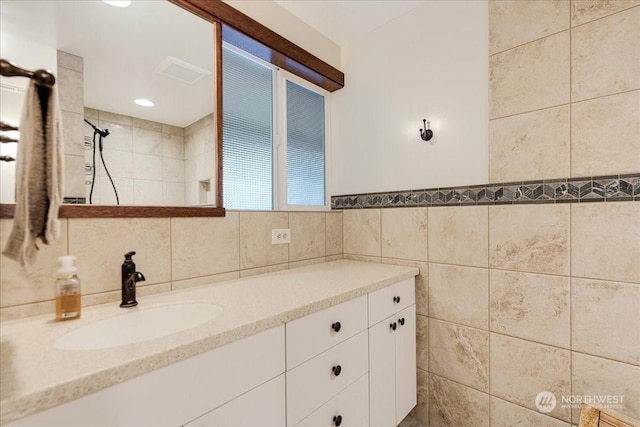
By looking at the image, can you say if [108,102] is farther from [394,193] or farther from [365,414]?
[365,414]

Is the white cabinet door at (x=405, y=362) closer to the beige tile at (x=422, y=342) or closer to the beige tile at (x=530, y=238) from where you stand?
the beige tile at (x=422, y=342)

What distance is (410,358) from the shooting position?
157cm

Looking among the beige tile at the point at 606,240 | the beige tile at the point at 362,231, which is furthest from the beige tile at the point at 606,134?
the beige tile at the point at 362,231

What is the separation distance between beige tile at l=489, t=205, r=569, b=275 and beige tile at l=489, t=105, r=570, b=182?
0.16m

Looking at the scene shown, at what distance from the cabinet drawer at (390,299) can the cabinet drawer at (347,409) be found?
267 mm

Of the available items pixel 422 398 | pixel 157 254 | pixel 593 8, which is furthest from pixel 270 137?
pixel 422 398

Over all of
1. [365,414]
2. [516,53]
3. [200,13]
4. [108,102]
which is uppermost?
[200,13]

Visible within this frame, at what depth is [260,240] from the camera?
155cm

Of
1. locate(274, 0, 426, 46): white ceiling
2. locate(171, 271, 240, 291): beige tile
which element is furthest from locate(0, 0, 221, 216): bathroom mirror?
locate(274, 0, 426, 46): white ceiling

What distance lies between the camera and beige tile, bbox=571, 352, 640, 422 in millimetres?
1086

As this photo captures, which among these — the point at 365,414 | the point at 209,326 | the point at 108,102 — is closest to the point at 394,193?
the point at 365,414

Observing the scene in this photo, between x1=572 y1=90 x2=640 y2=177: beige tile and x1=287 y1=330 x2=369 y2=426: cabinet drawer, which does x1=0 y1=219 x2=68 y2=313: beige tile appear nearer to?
x1=287 y1=330 x2=369 y2=426: cabinet drawer

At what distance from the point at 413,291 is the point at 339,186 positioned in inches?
34.2

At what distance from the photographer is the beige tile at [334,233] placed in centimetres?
194
